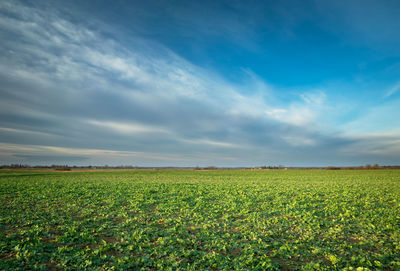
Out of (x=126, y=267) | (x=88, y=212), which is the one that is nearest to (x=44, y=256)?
(x=126, y=267)

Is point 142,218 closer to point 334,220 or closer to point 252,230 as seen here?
point 252,230

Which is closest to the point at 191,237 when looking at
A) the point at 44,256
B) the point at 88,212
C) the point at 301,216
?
the point at 44,256

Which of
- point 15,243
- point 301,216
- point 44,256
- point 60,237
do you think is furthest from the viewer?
point 301,216

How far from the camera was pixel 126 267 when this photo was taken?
823 cm

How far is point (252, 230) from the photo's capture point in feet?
42.6

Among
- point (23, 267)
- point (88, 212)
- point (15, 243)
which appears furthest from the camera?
point (88, 212)

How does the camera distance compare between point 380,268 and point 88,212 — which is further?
point 88,212

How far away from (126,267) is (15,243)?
7.25 meters

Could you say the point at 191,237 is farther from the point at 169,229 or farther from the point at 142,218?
the point at 142,218

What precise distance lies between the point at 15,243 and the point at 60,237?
2.03m

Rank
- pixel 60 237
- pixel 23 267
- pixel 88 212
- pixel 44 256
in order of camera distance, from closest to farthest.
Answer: pixel 23 267 → pixel 44 256 → pixel 60 237 → pixel 88 212

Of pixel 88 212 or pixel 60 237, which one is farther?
pixel 88 212

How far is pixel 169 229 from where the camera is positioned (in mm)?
13047

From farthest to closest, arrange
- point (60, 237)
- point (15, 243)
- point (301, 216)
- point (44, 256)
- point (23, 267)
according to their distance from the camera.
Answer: point (301, 216) < point (60, 237) < point (15, 243) < point (44, 256) < point (23, 267)
